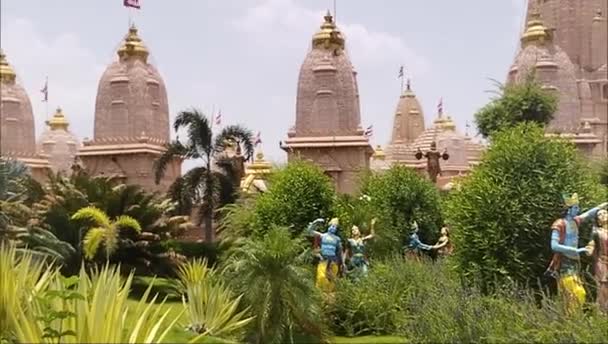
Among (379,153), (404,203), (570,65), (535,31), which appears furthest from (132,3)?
(379,153)

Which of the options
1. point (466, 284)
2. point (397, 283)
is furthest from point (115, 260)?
point (466, 284)

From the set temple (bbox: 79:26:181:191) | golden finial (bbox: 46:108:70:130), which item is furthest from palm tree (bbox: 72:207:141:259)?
golden finial (bbox: 46:108:70:130)

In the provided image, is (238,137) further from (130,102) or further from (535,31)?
(535,31)

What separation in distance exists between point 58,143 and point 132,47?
15.0m

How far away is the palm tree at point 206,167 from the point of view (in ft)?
82.4

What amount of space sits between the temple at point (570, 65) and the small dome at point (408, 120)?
15.2 m

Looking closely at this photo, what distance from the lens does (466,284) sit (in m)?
12.2

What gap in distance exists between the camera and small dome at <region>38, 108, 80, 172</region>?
46.8m

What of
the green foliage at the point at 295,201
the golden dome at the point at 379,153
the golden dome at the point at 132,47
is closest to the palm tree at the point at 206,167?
the green foliage at the point at 295,201

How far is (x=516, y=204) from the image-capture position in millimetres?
12195

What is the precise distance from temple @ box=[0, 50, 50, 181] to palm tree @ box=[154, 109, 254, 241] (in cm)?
1644

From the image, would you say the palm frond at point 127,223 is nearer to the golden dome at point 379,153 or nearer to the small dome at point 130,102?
the small dome at point 130,102

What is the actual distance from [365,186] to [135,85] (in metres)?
15.0

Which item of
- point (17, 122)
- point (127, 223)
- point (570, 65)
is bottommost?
point (127, 223)
